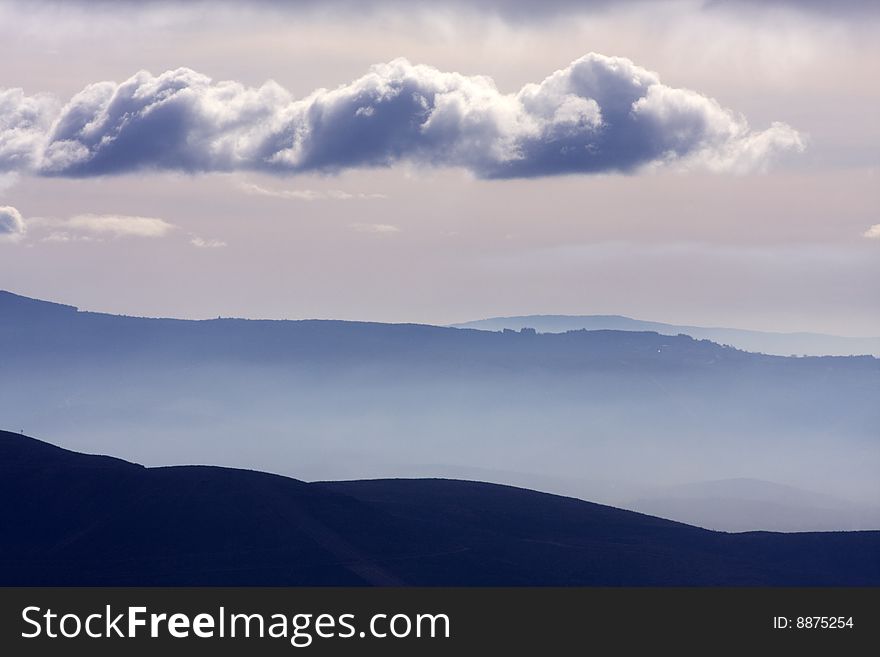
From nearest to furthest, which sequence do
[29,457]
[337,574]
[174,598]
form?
[174,598], [337,574], [29,457]

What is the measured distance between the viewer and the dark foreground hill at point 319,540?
14262cm

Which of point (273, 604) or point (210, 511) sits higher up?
point (210, 511)

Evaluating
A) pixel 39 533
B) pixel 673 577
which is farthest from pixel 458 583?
pixel 39 533

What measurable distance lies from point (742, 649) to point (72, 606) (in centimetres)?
4312

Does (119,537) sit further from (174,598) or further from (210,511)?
(174,598)

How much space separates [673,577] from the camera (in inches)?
6122

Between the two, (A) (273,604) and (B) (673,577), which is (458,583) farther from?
(A) (273,604)

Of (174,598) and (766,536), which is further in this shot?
(766,536)

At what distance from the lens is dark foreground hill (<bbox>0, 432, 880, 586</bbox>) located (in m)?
143

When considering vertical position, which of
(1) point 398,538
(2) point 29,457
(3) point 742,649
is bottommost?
(3) point 742,649

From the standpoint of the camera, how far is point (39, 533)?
150 meters

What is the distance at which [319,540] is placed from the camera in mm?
151250

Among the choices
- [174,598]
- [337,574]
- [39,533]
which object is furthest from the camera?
[39,533]

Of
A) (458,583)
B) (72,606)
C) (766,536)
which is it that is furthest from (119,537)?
(766,536)
